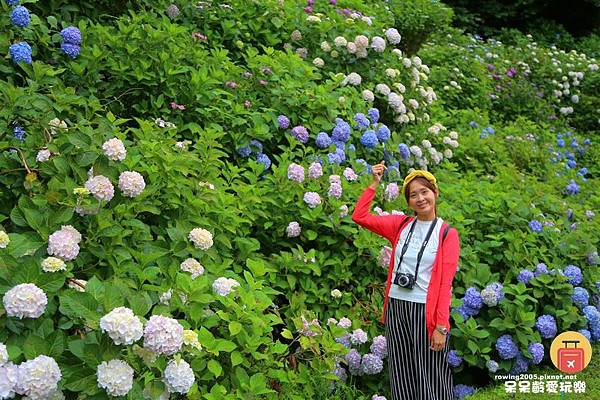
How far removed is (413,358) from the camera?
2.63m

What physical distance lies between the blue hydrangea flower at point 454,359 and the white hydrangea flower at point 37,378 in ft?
6.86

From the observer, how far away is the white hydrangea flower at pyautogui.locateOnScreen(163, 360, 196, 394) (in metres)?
1.68

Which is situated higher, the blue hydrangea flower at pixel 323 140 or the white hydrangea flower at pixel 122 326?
the white hydrangea flower at pixel 122 326

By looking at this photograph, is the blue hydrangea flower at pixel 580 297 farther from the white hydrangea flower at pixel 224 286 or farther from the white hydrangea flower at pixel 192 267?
the white hydrangea flower at pixel 192 267

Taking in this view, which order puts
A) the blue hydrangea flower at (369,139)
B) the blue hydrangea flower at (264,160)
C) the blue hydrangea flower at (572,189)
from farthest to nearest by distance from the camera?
the blue hydrangea flower at (572,189) < the blue hydrangea flower at (369,139) < the blue hydrangea flower at (264,160)

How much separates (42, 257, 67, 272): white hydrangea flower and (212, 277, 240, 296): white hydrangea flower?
60 centimetres

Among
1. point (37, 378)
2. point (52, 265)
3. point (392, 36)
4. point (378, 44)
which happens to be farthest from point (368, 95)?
point (37, 378)

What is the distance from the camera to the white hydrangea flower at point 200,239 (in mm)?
2412

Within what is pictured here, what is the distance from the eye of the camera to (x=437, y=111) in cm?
583

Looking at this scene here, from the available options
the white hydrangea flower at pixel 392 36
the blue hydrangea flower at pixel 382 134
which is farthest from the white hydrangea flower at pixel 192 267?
the white hydrangea flower at pixel 392 36

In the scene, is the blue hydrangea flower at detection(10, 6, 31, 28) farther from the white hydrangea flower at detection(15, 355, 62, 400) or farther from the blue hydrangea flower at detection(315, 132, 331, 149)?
the white hydrangea flower at detection(15, 355, 62, 400)

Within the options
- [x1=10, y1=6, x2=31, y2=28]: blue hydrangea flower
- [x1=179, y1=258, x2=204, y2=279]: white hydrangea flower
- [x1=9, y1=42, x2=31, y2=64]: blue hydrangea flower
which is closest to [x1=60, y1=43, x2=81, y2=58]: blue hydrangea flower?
[x1=10, y1=6, x2=31, y2=28]: blue hydrangea flower

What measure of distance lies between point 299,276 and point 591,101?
7.44m

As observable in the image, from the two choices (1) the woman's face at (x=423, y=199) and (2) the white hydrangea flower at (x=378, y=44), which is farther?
(2) the white hydrangea flower at (x=378, y=44)
